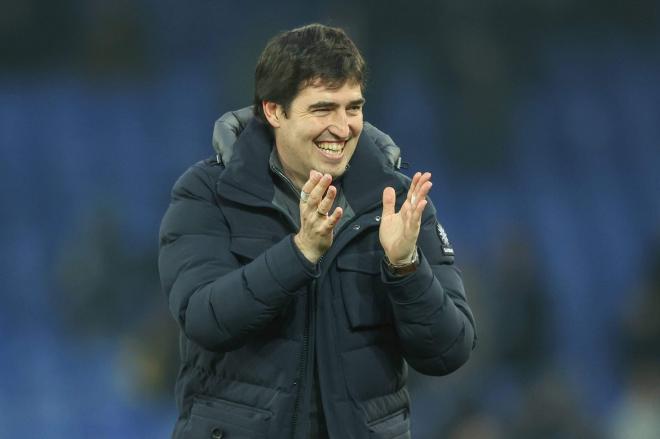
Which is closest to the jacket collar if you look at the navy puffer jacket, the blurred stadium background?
the navy puffer jacket

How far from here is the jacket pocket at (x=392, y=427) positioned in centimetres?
215

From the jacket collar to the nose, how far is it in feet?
0.31

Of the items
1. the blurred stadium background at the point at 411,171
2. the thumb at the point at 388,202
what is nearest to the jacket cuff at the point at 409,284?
the thumb at the point at 388,202

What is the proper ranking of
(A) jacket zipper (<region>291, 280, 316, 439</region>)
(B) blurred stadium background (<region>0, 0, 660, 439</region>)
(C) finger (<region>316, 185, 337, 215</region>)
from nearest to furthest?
(C) finger (<region>316, 185, 337, 215</region>), (A) jacket zipper (<region>291, 280, 316, 439</region>), (B) blurred stadium background (<region>0, 0, 660, 439</region>)

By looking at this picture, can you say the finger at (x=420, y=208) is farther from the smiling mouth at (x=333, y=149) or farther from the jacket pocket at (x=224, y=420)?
the jacket pocket at (x=224, y=420)

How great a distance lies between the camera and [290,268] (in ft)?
6.68

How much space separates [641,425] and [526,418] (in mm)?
566

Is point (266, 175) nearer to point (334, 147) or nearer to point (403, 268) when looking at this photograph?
Answer: point (334, 147)

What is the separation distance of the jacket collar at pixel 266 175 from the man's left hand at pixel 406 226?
13 cm

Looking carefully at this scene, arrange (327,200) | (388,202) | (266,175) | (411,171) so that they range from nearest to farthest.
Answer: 1. (327,200)
2. (388,202)
3. (266,175)
4. (411,171)

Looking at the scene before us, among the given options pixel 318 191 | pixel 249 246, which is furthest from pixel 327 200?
pixel 249 246

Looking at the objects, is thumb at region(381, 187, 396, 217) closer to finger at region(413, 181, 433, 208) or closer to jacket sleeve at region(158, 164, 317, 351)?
finger at region(413, 181, 433, 208)

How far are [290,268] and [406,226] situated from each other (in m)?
0.20

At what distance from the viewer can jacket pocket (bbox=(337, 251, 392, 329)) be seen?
2.18 m
